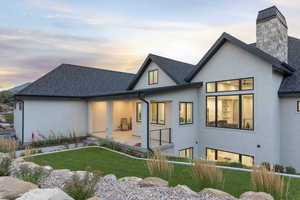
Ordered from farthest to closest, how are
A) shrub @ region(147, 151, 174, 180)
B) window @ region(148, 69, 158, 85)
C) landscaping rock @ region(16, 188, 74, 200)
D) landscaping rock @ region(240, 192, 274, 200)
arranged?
window @ region(148, 69, 158, 85)
shrub @ region(147, 151, 174, 180)
landscaping rock @ region(240, 192, 274, 200)
landscaping rock @ region(16, 188, 74, 200)

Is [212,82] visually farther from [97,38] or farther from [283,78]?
[97,38]

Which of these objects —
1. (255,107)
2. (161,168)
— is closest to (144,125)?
(161,168)

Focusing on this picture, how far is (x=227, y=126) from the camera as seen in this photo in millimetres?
10789

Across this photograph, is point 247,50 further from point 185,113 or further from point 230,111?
point 185,113

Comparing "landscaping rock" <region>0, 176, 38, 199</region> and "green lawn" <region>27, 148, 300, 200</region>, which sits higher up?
"landscaping rock" <region>0, 176, 38, 199</region>

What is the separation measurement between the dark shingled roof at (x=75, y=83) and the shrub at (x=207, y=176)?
11.6 m

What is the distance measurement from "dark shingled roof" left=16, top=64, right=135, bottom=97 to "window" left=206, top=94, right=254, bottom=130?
8.81m

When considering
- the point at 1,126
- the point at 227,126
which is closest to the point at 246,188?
the point at 227,126

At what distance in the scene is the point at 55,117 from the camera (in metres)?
13.1

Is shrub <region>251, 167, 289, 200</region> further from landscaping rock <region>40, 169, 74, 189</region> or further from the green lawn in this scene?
landscaping rock <region>40, 169, 74, 189</region>

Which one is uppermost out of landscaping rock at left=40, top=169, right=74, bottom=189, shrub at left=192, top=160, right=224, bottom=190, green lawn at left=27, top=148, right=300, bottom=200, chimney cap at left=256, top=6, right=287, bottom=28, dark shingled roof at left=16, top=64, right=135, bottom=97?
chimney cap at left=256, top=6, right=287, bottom=28

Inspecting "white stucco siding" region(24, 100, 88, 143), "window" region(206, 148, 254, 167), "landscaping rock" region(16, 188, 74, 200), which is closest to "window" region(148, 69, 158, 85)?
"white stucco siding" region(24, 100, 88, 143)

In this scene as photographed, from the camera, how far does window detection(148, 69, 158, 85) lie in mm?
14586

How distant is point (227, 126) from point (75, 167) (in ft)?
27.4
